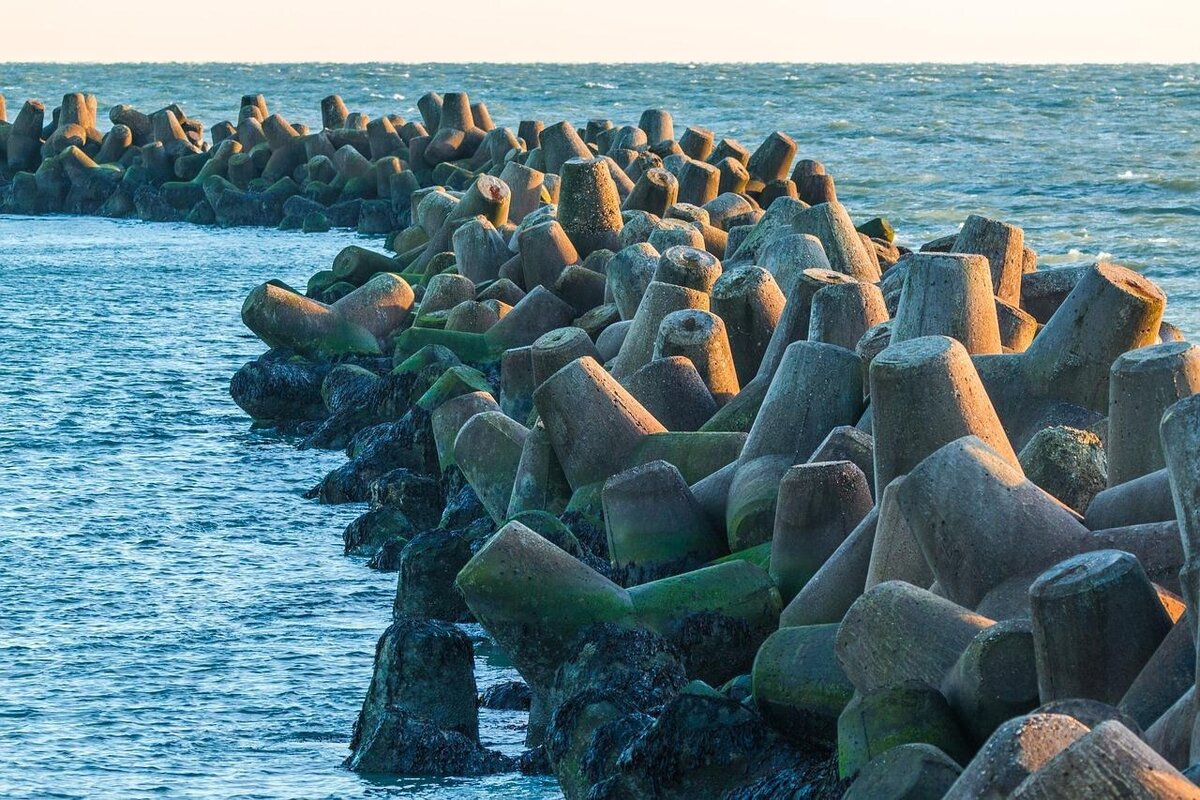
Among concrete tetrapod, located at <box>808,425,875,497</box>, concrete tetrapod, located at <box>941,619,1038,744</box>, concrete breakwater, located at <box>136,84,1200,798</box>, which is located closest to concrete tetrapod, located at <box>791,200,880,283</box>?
concrete breakwater, located at <box>136,84,1200,798</box>

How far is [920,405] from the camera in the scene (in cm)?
581

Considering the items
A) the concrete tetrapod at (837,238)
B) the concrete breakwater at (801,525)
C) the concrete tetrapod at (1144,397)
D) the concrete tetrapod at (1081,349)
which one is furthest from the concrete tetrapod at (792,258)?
the concrete tetrapod at (1144,397)

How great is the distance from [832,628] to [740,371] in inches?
151

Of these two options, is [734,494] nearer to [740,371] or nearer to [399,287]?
[740,371]

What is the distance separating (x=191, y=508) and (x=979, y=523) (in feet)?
18.2

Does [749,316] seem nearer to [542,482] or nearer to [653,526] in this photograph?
[542,482]

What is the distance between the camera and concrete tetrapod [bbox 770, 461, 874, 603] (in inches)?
239

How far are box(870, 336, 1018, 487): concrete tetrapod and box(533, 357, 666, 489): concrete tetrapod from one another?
1.92m

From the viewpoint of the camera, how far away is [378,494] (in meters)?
Result: 9.02

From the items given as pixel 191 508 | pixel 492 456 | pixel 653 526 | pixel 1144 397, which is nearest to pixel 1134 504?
pixel 1144 397

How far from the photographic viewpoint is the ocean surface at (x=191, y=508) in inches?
235

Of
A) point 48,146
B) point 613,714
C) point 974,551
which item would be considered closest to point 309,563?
point 613,714

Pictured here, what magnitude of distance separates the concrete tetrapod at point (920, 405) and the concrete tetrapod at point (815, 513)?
215 mm

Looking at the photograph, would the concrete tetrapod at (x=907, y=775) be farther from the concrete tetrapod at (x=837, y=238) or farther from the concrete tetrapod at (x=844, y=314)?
the concrete tetrapod at (x=837, y=238)
